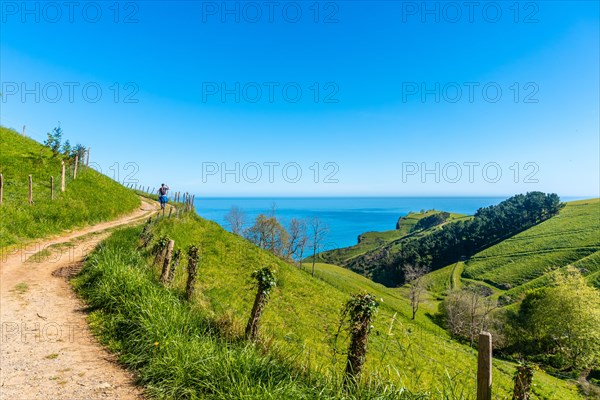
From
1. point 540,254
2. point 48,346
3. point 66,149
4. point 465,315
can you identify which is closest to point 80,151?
point 66,149

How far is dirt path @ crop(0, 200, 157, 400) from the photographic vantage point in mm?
5863

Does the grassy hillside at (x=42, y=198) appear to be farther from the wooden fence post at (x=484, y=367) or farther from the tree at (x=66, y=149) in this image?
the wooden fence post at (x=484, y=367)

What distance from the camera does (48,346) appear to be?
7449 millimetres

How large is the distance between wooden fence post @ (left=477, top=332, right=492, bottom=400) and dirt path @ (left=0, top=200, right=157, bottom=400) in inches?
239

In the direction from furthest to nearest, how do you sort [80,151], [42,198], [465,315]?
[465,315], [80,151], [42,198]

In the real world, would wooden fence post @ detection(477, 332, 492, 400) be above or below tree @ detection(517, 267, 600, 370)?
above

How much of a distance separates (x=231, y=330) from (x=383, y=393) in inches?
162

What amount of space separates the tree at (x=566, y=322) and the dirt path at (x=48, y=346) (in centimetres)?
6663

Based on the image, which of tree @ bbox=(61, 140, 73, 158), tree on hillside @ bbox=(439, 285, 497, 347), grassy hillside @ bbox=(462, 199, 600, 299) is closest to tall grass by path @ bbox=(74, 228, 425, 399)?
tree @ bbox=(61, 140, 73, 158)

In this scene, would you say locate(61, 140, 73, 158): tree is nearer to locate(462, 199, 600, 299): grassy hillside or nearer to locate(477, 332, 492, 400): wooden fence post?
locate(477, 332, 492, 400): wooden fence post

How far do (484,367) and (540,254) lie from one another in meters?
140

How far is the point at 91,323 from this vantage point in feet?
28.0

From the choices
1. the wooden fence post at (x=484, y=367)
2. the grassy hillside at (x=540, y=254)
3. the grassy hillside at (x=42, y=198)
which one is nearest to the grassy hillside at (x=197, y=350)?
the wooden fence post at (x=484, y=367)

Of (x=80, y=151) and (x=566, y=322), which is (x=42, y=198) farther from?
(x=566, y=322)
